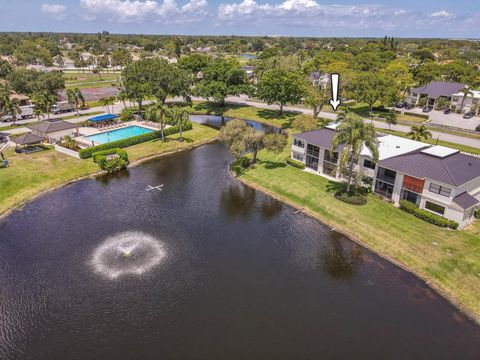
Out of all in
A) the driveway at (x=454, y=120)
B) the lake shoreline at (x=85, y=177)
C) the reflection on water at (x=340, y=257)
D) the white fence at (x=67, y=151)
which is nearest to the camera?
the reflection on water at (x=340, y=257)

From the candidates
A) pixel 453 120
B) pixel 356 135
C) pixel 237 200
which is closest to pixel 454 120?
pixel 453 120

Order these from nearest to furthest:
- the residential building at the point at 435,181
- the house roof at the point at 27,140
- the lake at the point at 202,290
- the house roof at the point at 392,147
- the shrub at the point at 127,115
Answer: the lake at the point at 202,290
the residential building at the point at 435,181
the house roof at the point at 392,147
the house roof at the point at 27,140
the shrub at the point at 127,115

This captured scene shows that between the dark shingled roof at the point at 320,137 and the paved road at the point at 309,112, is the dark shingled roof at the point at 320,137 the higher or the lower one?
the higher one

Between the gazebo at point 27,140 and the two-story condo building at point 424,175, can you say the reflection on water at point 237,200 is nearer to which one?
the two-story condo building at point 424,175

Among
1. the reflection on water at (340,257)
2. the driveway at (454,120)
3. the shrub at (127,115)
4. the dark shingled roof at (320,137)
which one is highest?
the dark shingled roof at (320,137)

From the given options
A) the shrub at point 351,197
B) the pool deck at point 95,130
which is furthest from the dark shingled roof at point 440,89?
the pool deck at point 95,130

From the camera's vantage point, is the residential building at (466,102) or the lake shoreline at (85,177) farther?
the residential building at (466,102)
